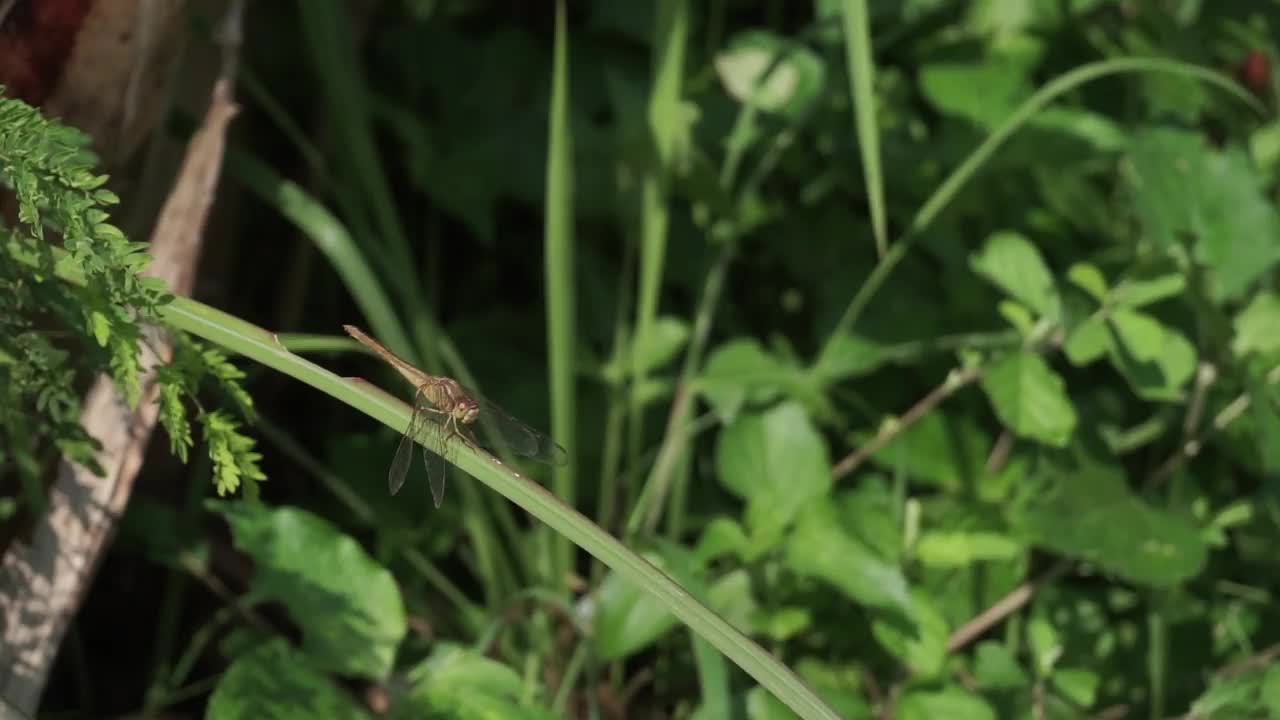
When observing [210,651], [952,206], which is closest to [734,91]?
[952,206]

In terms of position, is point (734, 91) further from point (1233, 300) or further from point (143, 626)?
point (143, 626)

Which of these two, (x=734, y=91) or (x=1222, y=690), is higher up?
(x=734, y=91)

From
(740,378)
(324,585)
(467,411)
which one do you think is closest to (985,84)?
(740,378)

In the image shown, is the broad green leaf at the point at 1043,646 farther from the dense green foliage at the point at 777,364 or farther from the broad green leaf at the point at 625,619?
the broad green leaf at the point at 625,619

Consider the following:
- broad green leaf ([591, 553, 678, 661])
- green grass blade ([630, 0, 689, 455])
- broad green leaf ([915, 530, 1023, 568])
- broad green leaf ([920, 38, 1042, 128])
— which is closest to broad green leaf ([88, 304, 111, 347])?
broad green leaf ([591, 553, 678, 661])

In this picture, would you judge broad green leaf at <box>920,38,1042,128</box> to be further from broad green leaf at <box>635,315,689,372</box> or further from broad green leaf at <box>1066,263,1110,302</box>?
broad green leaf at <box>635,315,689,372</box>
